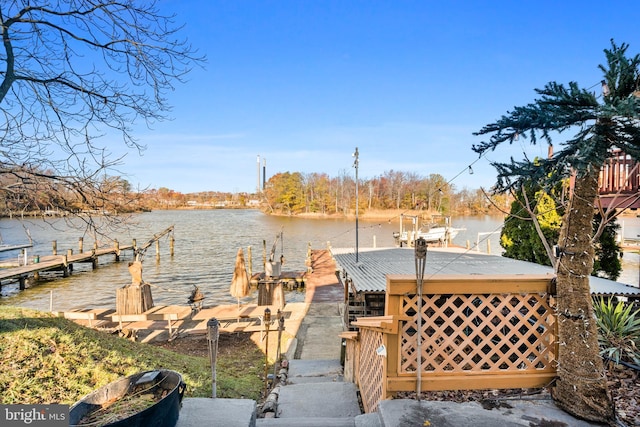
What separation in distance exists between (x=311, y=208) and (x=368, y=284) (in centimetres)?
6529

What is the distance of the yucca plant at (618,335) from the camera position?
3.57 m

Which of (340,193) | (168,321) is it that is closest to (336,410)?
(168,321)

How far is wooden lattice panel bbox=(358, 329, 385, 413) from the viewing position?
3.22 metres

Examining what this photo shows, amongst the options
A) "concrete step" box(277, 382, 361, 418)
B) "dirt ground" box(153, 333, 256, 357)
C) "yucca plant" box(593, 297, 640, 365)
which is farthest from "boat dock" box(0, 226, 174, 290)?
"yucca plant" box(593, 297, 640, 365)

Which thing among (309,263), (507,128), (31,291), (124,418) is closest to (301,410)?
(124,418)

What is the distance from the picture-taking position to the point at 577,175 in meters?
2.39

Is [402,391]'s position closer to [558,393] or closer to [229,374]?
[558,393]

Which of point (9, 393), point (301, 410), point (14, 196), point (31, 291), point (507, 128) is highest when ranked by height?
point (507, 128)

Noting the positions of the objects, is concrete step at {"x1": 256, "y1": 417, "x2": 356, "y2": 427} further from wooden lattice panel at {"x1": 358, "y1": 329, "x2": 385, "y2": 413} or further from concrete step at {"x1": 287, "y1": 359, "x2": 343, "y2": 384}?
concrete step at {"x1": 287, "y1": 359, "x2": 343, "y2": 384}

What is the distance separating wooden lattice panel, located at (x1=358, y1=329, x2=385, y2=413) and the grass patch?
229 centimetres

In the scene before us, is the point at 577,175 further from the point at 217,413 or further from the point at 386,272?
the point at 386,272

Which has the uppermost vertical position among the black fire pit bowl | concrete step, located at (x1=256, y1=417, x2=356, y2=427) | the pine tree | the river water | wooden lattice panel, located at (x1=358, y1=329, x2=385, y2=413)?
the pine tree

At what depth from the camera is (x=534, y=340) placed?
323 centimetres

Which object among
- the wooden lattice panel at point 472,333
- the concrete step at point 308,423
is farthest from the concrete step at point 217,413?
the wooden lattice panel at point 472,333
